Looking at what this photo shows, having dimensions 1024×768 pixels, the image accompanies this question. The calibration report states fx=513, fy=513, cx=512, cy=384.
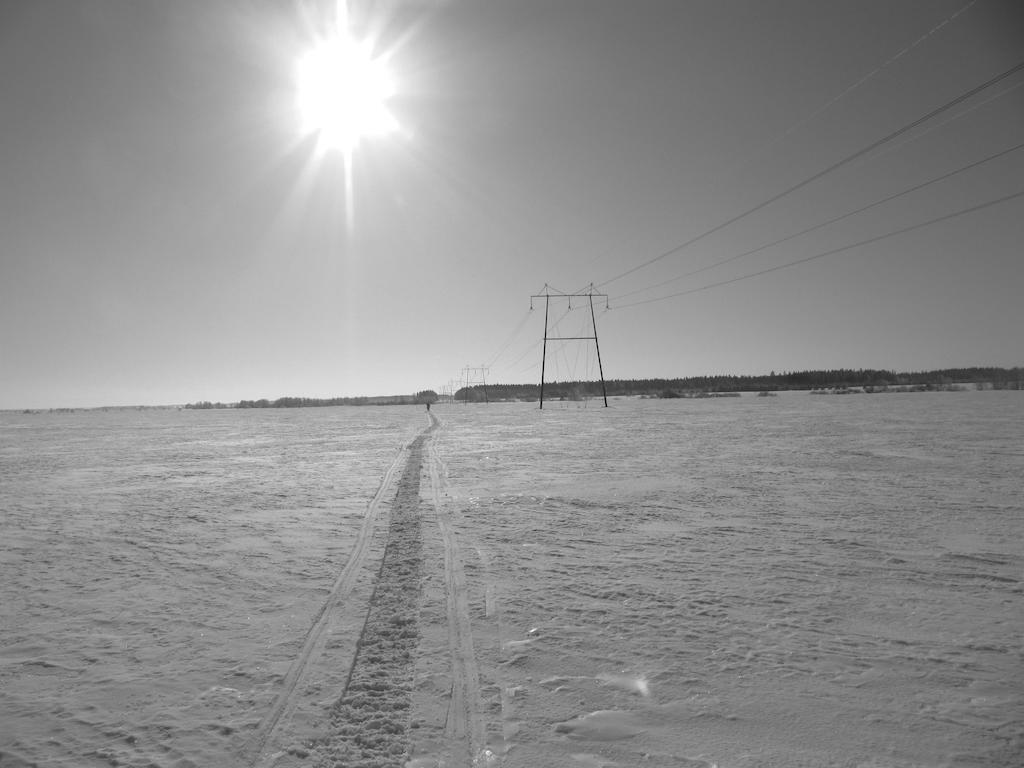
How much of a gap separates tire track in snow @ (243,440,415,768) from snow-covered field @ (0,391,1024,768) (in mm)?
22

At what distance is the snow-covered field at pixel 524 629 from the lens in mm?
2621

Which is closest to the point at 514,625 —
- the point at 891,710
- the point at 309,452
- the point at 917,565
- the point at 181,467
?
the point at 891,710

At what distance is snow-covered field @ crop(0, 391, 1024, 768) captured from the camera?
2621 mm

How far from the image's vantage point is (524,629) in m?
3.91

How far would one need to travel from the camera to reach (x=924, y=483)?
9.13 metres

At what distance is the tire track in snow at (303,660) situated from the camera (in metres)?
2.58

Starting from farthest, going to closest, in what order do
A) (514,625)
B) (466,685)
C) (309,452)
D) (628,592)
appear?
(309,452) → (628,592) → (514,625) → (466,685)

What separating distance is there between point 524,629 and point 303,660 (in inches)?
61.7

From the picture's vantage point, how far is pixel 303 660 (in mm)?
3443

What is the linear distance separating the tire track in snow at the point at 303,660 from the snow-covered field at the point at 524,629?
0.02 meters

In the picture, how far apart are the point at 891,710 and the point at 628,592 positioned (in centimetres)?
208

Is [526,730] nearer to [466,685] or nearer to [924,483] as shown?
[466,685]

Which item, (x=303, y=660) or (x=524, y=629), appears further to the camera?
(x=524, y=629)

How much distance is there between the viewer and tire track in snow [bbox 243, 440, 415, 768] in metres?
2.58
